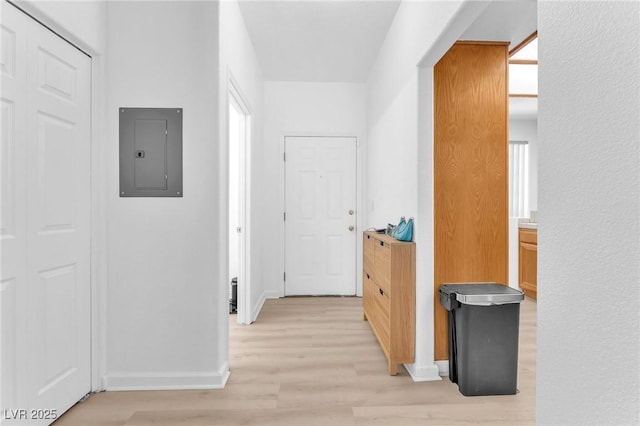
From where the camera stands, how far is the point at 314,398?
2.23 m

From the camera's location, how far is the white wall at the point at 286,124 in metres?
4.69

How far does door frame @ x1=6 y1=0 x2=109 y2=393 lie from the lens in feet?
7.47

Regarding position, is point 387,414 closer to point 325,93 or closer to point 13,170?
point 13,170

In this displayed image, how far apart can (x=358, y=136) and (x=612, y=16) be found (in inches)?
150

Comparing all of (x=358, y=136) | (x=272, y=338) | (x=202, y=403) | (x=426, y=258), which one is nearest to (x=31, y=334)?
(x=202, y=403)

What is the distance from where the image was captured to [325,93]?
4.71 meters

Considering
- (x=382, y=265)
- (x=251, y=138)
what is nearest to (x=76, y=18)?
(x=251, y=138)

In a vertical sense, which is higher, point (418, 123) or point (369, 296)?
point (418, 123)

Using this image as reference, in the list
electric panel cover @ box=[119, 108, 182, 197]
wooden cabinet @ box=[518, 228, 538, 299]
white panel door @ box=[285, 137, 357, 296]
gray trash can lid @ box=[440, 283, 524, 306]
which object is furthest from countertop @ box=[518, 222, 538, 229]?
electric panel cover @ box=[119, 108, 182, 197]

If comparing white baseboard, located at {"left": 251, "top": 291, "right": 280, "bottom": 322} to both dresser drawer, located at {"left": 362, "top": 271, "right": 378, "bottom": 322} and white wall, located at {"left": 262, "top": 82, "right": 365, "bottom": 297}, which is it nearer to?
white wall, located at {"left": 262, "top": 82, "right": 365, "bottom": 297}

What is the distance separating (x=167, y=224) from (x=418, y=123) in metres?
1.73

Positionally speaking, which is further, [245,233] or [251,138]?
[251,138]

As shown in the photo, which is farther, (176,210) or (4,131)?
(176,210)

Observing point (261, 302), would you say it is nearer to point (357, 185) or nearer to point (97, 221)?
point (357, 185)
